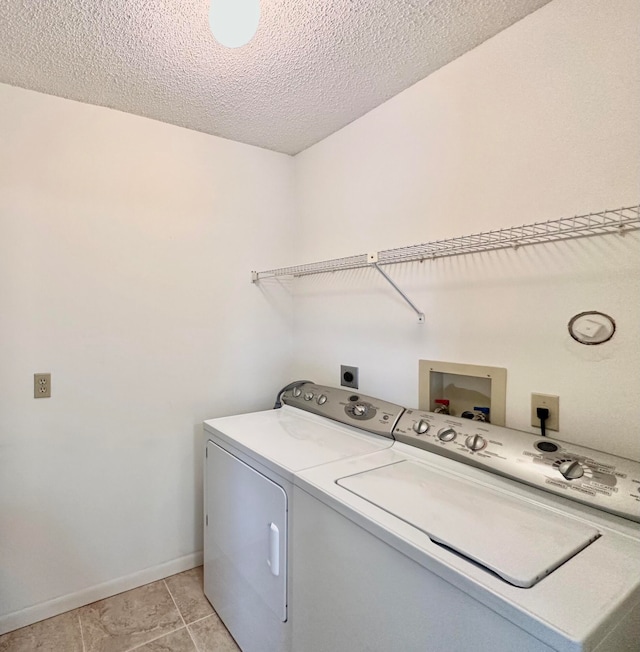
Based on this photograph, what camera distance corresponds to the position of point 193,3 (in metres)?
1.30

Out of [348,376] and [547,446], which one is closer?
[547,446]

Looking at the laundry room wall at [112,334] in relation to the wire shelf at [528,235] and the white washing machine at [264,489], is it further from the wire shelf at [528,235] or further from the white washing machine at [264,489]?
the wire shelf at [528,235]

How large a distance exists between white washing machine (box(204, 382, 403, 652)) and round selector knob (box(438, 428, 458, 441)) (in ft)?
0.75

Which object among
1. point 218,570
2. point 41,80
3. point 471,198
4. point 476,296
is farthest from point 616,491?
point 41,80

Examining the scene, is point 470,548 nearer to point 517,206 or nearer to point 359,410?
point 359,410

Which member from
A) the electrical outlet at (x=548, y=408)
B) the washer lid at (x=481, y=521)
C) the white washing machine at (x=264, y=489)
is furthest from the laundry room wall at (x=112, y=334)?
the electrical outlet at (x=548, y=408)

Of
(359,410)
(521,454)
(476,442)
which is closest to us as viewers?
(521,454)

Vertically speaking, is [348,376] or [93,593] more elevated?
[348,376]

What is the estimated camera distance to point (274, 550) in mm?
1367

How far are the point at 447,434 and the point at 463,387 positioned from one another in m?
0.30

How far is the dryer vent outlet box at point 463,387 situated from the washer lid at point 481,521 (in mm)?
350

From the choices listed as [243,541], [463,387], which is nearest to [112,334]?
[243,541]

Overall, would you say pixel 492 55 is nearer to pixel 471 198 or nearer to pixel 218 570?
pixel 471 198

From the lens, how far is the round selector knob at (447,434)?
1.37 m
